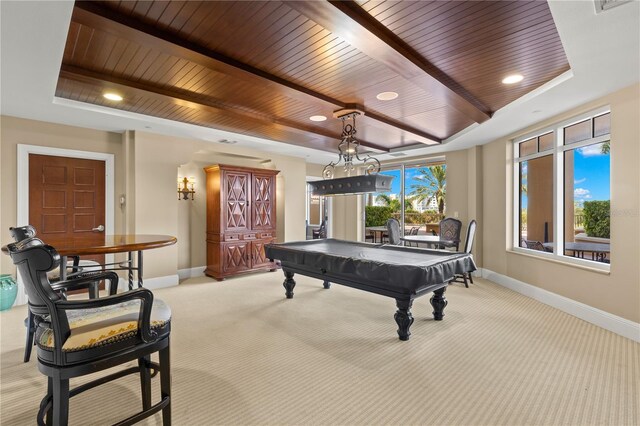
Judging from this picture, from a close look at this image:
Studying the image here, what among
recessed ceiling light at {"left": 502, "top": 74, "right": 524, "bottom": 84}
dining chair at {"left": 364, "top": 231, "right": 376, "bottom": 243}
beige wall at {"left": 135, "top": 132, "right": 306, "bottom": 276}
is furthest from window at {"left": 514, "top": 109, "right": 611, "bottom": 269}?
beige wall at {"left": 135, "top": 132, "right": 306, "bottom": 276}

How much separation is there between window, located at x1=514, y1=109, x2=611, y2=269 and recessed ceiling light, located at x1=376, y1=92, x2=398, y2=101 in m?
2.40

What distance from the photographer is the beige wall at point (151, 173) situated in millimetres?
4254

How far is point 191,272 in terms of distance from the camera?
6.09 metres

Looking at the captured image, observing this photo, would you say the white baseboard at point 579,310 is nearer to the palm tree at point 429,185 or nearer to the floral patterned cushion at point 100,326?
the palm tree at point 429,185

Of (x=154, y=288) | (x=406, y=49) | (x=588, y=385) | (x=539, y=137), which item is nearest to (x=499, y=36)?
(x=406, y=49)

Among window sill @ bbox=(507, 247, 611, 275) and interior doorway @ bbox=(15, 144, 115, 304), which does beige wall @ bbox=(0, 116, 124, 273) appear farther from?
window sill @ bbox=(507, 247, 611, 275)

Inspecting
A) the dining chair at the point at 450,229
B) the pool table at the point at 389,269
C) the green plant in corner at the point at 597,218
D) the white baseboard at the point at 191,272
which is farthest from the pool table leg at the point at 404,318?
the white baseboard at the point at 191,272

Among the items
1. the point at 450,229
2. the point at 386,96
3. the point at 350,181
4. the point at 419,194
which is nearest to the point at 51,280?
the point at 350,181

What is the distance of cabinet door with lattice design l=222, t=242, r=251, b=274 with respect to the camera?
5.82 m

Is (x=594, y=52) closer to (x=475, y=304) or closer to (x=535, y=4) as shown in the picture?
(x=535, y=4)

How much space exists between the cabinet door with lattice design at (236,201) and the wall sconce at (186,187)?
2.38ft

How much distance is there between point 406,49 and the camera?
103 inches

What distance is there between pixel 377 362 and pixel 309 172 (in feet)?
20.8

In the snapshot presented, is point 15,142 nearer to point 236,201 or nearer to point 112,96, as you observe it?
point 112,96
